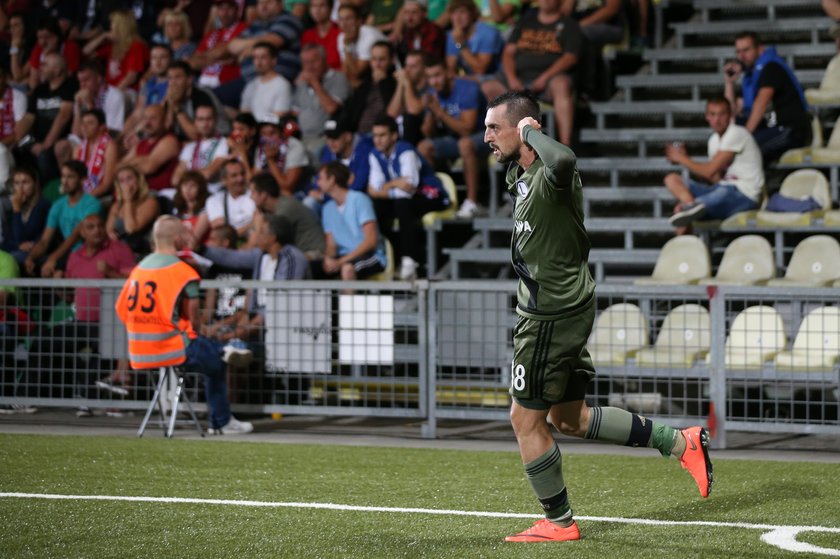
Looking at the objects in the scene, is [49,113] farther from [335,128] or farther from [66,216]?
[335,128]

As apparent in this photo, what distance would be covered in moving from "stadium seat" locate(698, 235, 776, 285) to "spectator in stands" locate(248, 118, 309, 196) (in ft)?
14.1

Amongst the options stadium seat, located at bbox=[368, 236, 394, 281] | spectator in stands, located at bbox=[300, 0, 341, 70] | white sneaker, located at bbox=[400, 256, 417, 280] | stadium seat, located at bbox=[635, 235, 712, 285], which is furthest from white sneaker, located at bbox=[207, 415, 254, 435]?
spectator in stands, located at bbox=[300, 0, 341, 70]

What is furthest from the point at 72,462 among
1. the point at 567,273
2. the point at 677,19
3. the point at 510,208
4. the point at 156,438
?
the point at 677,19

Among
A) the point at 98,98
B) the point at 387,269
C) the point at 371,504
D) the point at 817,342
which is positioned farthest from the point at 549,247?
the point at 98,98

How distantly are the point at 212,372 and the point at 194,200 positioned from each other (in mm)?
3500

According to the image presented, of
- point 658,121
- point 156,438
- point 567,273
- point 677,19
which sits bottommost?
point 156,438

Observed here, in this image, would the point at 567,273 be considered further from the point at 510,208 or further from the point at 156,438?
the point at 510,208

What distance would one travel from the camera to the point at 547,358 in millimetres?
5828

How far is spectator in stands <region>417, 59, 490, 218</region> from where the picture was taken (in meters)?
13.0

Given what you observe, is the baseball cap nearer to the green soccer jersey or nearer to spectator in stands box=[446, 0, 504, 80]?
spectator in stands box=[446, 0, 504, 80]

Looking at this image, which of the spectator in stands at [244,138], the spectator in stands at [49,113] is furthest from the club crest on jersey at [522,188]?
the spectator in stands at [49,113]

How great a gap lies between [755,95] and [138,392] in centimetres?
632

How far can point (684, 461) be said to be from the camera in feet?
20.4

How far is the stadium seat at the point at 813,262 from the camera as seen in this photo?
10.8 meters
